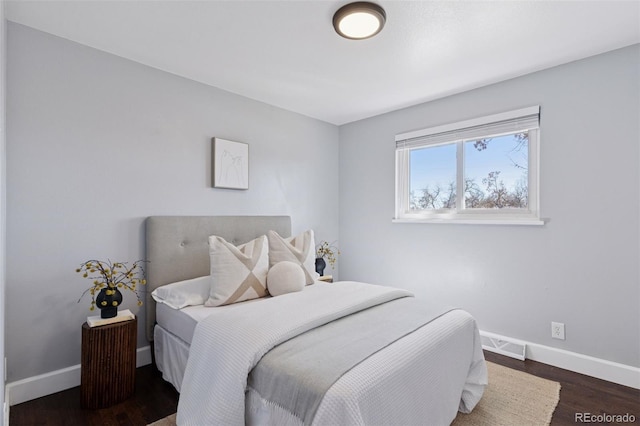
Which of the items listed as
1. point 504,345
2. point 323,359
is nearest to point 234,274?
point 323,359

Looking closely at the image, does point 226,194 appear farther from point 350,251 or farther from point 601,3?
point 601,3

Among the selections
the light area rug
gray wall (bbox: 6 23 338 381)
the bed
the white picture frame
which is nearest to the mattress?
the bed

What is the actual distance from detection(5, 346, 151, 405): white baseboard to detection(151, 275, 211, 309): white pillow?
680 millimetres

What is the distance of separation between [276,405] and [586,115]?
285 centimetres

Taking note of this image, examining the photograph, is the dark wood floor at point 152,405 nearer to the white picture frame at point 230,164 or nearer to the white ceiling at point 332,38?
the white picture frame at point 230,164

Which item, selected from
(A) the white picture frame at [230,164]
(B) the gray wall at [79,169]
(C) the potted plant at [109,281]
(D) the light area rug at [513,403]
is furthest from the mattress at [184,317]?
(A) the white picture frame at [230,164]

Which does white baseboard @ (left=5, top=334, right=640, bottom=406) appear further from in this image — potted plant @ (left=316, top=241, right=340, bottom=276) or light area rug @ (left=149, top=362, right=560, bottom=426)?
potted plant @ (left=316, top=241, right=340, bottom=276)

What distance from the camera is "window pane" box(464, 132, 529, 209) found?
2.81 m

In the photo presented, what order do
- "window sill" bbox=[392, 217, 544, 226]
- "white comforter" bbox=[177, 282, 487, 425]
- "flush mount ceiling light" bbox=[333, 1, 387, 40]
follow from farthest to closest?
"window sill" bbox=[392, 217, 544, 226] → "flush mount ceiling light" bbox=[333, 1, 387, 40] → "white comforter" bbox=[177, 282, 487, 425]

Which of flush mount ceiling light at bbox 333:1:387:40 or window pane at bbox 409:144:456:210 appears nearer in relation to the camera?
flush mount ceiling light at bbox 333:1:387:40

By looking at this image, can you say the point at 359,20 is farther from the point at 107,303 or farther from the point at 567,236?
the point at 107,303

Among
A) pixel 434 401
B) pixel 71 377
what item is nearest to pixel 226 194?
pixel 71 377

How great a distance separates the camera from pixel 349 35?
206cm

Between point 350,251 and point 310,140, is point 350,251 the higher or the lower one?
the lower one
